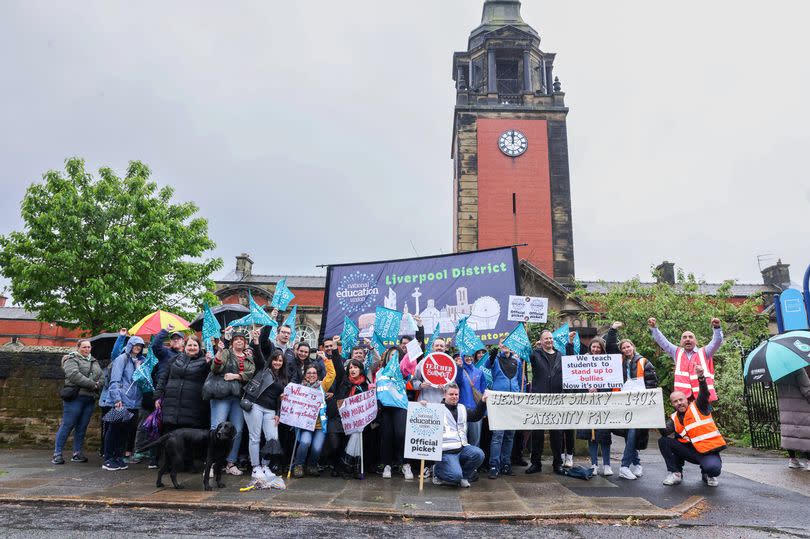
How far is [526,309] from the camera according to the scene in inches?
421

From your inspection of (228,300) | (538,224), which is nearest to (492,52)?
(538,224)

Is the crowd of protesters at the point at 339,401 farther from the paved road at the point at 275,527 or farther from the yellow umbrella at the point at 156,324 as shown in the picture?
the paved road at the point at 275,527

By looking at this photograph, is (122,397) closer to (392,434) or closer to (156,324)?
(156,324)

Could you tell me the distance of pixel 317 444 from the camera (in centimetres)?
838

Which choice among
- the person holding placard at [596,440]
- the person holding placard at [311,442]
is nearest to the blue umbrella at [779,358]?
the person holding placard at [596,440]

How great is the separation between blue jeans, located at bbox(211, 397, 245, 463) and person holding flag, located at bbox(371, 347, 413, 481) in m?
2.15

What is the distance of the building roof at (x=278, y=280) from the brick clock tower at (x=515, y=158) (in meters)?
15.9

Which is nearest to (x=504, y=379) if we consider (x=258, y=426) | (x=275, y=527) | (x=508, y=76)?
(x=258, y=426)

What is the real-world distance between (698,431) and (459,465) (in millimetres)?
3441

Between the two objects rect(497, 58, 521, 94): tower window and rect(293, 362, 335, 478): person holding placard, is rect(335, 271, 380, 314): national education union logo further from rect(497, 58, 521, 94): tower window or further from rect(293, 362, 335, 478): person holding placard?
rect(497, 58, 521, 94): tower window

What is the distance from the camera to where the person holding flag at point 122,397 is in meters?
8.70

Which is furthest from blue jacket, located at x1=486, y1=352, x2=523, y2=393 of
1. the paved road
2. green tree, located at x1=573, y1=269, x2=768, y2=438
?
green tree, located at x1=573, y1=269, x2=768, y2=438

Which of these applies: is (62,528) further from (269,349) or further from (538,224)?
(538,224)

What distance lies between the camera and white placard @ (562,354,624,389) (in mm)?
8617
